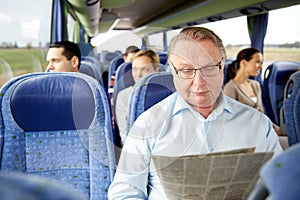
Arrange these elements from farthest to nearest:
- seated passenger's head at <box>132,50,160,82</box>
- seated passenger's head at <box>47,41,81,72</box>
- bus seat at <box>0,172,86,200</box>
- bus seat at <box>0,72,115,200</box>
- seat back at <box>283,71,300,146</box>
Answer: seated passenger's head at <box>47,41,81,72</box>
seated passenger's head at <box>132,50,160,82</box>
seat back at <box>283,71,300,146</box>
bus seat at <box>0,72,115,200</box>
bus seat at <box>0,172,86,200</box>

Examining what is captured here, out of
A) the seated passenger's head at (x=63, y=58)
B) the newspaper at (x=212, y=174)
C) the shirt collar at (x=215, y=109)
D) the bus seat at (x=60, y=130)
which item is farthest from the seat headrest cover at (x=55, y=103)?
the seated passenger's head at (x=63, y=58)

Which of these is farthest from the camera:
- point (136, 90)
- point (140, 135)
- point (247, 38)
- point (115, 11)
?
point (115, 11)

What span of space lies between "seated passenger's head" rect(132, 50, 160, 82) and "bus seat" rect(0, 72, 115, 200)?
110 centimetres

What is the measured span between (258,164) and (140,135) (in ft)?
1.47

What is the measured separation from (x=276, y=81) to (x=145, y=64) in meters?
2.46

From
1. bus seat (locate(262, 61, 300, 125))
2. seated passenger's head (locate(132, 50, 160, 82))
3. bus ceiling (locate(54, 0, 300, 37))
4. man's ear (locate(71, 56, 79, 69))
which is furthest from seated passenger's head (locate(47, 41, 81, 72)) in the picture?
bus seat (locate(262, 61, 300, 125))

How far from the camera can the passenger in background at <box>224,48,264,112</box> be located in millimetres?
3679

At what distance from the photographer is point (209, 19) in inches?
259

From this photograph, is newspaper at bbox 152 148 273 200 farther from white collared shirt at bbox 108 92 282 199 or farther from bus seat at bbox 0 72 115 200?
bus seat at bbox 0 72 115 200

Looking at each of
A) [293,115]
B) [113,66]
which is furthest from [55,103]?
[113,66]

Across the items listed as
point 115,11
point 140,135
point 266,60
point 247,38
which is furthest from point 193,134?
point 115,11

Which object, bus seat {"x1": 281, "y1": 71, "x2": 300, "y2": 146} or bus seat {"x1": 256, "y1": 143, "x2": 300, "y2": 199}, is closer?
bus seat {"x1": 256, "y1": 143, "x2": 300, "y2": 199}

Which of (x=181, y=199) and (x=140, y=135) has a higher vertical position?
(x=140, y=135)

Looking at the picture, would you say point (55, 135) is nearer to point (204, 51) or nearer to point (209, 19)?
point (204, 51)
